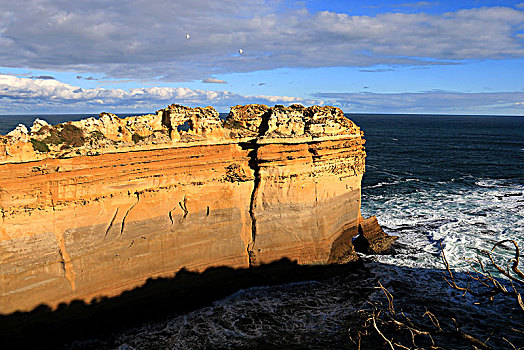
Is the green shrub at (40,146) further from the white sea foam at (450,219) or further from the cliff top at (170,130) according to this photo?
the white sea foam at (450,219)

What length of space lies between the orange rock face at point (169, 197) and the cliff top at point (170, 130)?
2.0 inches

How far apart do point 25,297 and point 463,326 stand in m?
17.2

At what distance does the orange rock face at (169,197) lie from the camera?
520 inches

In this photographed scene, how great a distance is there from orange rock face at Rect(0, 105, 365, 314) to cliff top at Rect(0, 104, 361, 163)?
0.17 feet

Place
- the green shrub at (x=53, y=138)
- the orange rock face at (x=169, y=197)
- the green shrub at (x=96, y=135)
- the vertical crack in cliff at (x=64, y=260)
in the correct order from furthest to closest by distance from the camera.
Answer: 1. the green shrub at (x=96, y=135)
2. the vertical crack in cliff at (x=64, y=260)
3. the green shrub at (x=53, y=138)
4. the orange rock face at (x=169, y=197)

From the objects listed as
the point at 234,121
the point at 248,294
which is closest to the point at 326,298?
the point at 248,294

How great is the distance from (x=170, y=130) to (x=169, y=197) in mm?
3096

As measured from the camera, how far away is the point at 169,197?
A: 623 inches

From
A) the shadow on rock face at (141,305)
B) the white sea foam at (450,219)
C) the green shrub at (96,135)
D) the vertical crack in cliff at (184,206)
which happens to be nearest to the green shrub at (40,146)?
the green shrub at (96,135)

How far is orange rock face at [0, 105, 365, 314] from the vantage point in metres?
13.2

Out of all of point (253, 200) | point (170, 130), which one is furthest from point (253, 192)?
point (170, 130)

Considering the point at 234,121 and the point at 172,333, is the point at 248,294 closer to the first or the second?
the point at 172,333

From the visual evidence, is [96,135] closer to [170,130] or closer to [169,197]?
[170,130]

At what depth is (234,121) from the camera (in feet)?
63.4
